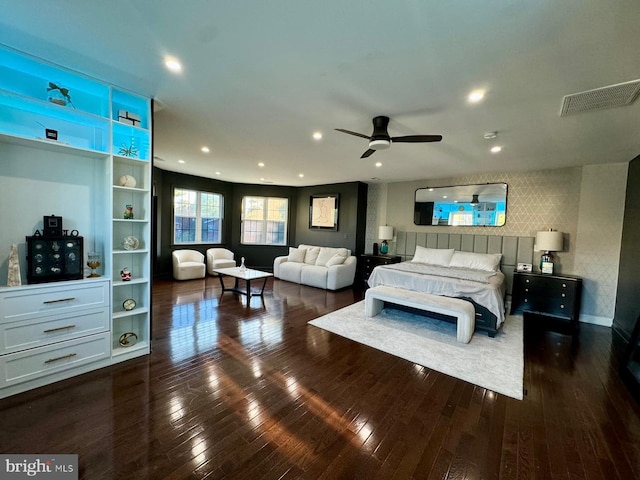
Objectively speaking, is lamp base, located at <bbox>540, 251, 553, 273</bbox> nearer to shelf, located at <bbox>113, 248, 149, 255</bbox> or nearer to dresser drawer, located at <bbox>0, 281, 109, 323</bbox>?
shelf, located at <bbox>113, 248, 149, 255</bbox>

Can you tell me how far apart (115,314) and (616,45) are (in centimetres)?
464

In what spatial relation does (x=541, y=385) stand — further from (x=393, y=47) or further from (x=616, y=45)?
(x=393, y=47)

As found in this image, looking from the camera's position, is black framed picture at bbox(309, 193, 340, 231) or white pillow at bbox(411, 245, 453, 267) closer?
white pillow at bbox(411, 245, 453, 267)

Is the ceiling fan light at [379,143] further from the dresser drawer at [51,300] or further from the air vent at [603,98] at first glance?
the dresser drawer at [51,300]

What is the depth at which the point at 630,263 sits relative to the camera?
12.9ft

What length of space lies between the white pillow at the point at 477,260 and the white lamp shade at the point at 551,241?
2.39ft

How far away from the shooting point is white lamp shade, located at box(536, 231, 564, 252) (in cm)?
466

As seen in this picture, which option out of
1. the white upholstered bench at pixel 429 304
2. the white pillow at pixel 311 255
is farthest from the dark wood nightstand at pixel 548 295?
the white pillow at pixel 311 255

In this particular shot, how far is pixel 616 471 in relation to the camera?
1.67 metres

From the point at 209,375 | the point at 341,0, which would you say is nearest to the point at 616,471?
the point at 209,375

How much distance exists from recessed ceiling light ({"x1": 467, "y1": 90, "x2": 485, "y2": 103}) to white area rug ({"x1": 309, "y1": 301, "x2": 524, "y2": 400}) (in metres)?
2.72

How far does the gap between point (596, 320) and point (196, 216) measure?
359 inches

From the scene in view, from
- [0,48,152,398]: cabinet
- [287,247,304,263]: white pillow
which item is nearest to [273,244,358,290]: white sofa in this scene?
[287,247,304,263]: white pillow

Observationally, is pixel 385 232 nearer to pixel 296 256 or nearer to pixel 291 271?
pixel 296 256
